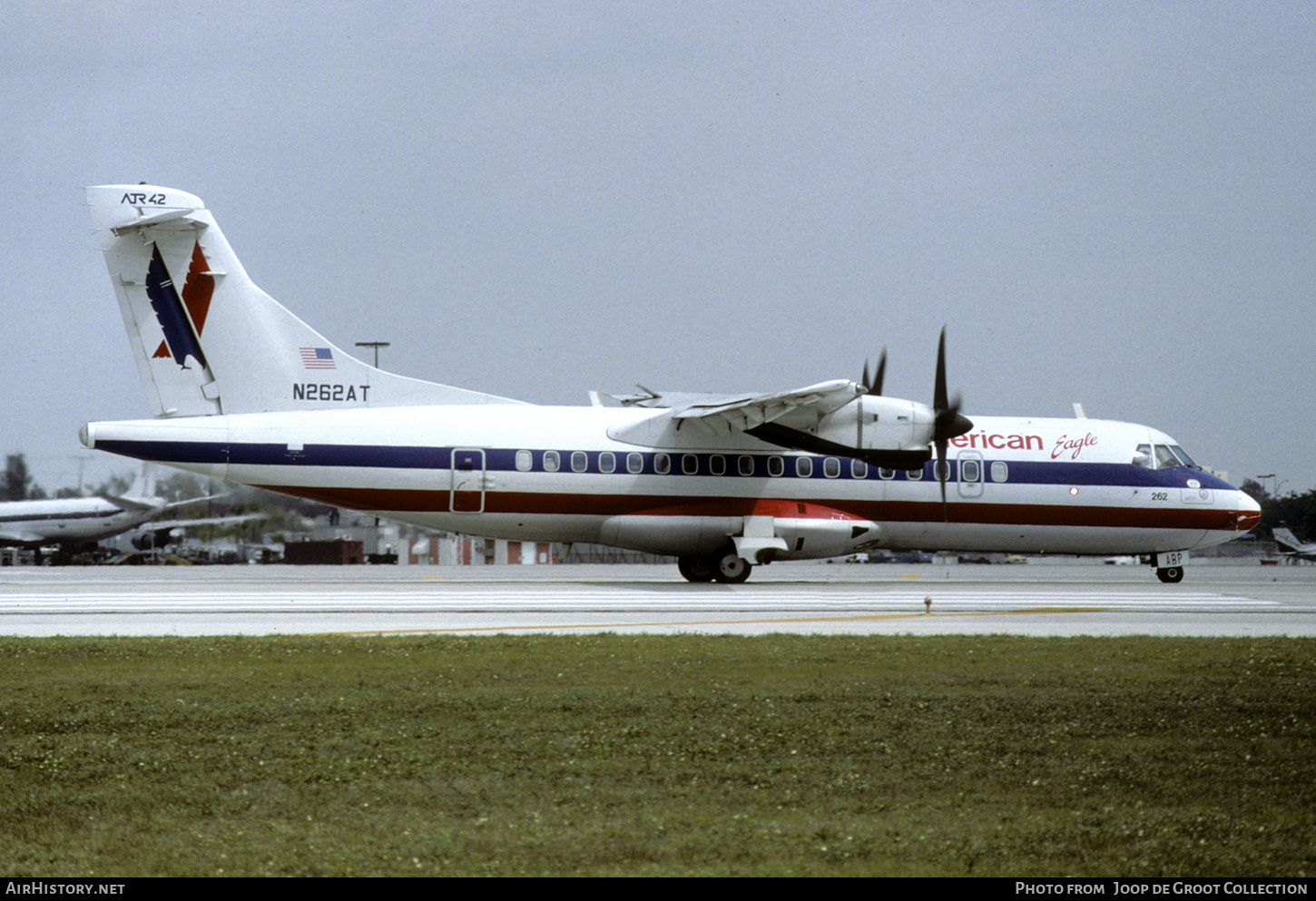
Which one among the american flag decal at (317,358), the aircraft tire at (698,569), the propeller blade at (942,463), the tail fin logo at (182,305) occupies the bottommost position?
the aircraft tire at (698,569)

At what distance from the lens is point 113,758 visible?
7324 millimetres

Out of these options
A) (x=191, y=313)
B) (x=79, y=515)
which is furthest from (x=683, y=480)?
(x=79, y=515)

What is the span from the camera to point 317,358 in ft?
81.1

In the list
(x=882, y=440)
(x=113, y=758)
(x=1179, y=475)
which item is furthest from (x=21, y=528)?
(x=113, y=758)

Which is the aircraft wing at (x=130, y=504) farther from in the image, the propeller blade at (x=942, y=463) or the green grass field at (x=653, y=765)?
the green grass field at (x=653, y=765)

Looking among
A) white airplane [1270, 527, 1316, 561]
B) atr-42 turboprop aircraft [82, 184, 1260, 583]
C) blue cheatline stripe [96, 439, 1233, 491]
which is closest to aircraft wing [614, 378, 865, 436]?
atr-42 turboprop aircraft [82, 184, 1260, 583]

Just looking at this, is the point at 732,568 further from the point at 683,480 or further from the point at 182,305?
the point at 182,305

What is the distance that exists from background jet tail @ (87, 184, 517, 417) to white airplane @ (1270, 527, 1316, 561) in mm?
65107

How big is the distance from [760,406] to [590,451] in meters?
3.84

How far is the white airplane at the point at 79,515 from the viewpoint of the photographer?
5744 cm

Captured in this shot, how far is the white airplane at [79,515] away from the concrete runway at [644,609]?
33.8m

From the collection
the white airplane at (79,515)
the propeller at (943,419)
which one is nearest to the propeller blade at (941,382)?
the propeller at (943,419)

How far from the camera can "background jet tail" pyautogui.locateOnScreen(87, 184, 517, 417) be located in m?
23.6

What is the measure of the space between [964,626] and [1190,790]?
9253 mm
